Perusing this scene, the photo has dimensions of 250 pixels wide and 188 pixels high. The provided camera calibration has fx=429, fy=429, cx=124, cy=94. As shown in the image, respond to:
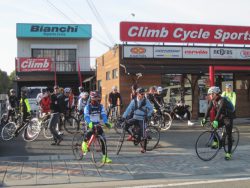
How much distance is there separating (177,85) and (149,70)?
2.64m

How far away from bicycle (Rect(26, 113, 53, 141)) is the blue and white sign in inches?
995

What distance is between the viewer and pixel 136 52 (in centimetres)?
2159

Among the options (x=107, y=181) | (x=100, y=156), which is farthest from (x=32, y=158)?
(x=107, y=181)

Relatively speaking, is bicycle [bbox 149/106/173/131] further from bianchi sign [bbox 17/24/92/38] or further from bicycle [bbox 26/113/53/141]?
bianchi sign [bbox 17/24/92/38]

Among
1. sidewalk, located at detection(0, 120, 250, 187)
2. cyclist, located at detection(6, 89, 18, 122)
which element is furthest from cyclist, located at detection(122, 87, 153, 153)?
cyclist, located at detection(6, 89, 18, 122)

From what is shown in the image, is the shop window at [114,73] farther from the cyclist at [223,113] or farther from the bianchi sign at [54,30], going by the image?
the bianchi sign at [54,30]

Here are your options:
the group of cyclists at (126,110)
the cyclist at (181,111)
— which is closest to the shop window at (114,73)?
the cyclist at (181,111)

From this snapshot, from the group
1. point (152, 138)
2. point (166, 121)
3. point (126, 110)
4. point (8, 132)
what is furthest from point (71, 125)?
point (126, 110)

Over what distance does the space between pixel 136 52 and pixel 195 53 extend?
3197 mm

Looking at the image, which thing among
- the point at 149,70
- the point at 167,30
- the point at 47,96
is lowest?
the point at 47,96

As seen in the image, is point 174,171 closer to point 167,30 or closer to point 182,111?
point 182,111

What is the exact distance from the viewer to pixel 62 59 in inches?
1531

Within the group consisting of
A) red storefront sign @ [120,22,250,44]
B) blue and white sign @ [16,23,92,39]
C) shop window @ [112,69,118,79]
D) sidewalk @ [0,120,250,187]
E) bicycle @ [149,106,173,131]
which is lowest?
sidewalk @ [0,120,250,187]

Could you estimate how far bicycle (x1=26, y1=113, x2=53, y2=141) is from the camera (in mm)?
13999
